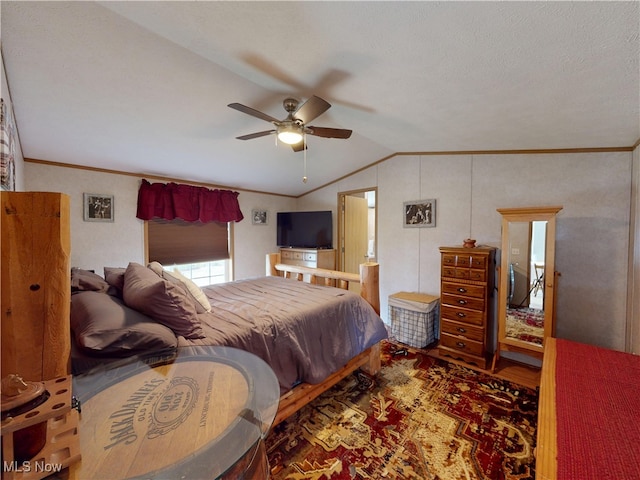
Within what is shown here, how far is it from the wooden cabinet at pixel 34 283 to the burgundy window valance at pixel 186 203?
3.03 m

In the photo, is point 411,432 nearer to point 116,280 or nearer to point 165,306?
point 165,306

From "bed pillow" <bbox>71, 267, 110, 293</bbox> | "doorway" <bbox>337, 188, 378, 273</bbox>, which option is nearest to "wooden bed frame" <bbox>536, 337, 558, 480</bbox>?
"bed pillow" <bbox>71, 267, 110, 293</bbox>

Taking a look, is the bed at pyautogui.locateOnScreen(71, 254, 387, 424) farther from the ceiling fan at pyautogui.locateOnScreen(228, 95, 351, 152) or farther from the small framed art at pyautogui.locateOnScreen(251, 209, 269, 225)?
the small framed art at pyautogui.locateOnScreen(251, 209, 269, 225)

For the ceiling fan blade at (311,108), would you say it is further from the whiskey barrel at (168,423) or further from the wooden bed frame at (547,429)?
the wooden bed frame at (547,429)

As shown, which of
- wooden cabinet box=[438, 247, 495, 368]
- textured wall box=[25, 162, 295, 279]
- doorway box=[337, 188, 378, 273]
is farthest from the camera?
doorway box=[337, 188, 378, 273]

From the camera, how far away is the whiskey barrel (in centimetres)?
62

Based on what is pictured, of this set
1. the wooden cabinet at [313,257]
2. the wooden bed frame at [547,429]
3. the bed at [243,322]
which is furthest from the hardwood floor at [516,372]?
the wooden cabinet at [313,257]

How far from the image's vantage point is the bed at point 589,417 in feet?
2.79

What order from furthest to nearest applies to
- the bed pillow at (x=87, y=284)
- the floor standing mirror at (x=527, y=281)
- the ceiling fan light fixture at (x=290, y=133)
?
the floor standing mirror at (x=527, y=281) < the ceiling fan light fixture at (x=290, y=133) < the bed pillow at (x=87, y=284)

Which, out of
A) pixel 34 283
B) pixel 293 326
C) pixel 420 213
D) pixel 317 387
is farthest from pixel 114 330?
pixel 420 213

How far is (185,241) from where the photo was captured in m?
3.98

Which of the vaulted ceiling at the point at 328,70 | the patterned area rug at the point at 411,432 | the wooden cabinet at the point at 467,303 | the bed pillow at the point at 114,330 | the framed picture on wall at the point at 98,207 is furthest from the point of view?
the framed picture on wall at the point at 98,207

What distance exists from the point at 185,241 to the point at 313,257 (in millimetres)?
2022

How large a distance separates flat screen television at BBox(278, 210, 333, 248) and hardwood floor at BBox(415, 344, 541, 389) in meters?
2.55
